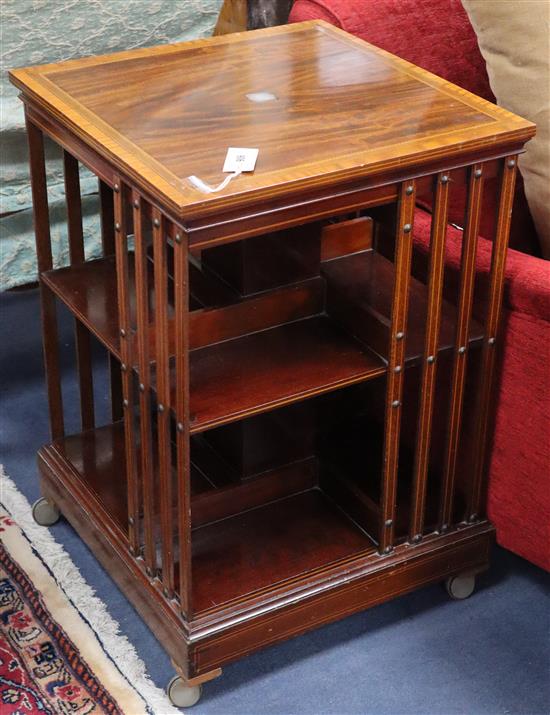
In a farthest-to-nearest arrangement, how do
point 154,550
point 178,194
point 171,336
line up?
point 154,550, point 171,336, point 178,194

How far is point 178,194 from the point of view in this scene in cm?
121

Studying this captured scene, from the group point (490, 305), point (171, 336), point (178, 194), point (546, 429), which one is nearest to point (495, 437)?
point (546, 429)

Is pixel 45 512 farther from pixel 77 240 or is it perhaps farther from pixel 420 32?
pixel 420 32

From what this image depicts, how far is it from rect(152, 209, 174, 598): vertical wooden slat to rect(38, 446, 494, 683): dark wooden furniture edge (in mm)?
71

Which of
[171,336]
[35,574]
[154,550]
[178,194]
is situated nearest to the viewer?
[178,194]

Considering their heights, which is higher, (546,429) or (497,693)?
(546,429)

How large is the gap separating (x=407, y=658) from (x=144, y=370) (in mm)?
590

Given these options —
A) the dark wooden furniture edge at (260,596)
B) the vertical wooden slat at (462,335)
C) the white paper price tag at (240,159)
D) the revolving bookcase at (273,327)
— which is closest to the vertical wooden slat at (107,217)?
the revolving bookcase at (273,327)

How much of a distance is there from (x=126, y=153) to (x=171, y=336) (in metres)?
0.25

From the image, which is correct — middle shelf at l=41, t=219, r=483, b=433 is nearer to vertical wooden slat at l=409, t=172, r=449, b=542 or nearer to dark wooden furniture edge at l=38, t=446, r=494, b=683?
vertical wooden slat at l=409, t=172, r=449, b=542

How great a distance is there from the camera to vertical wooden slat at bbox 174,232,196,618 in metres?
1.24

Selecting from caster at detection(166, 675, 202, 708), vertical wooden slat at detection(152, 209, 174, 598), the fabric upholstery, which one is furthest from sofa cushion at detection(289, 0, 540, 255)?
caster at detection(166, 675, 202, 708)

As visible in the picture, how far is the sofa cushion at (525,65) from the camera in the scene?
156 cm

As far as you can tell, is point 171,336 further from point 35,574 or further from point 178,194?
point 35,574
